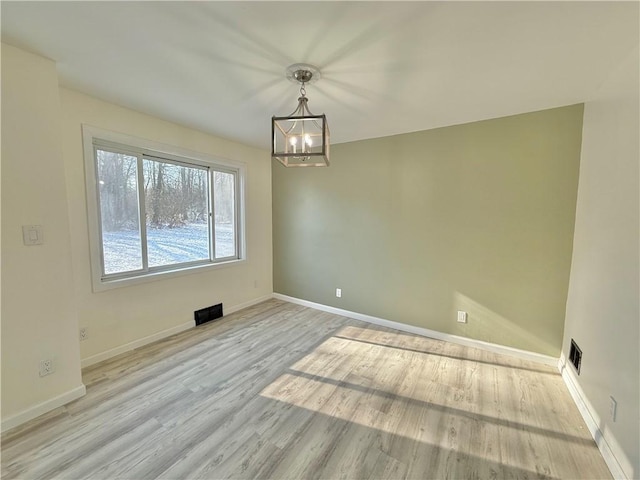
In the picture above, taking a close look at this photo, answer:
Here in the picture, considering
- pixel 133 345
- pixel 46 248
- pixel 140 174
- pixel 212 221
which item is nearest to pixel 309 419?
pixel 133 345

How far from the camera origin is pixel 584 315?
6.81 feet

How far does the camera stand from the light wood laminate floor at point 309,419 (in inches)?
60.9

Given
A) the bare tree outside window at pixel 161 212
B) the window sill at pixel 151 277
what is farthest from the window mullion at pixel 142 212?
the window sill at pixel 151 277

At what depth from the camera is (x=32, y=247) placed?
182 centimetres

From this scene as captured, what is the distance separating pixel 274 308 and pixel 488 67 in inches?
144

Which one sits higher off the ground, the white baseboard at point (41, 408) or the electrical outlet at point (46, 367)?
the electrical outlet at point (46, 367)

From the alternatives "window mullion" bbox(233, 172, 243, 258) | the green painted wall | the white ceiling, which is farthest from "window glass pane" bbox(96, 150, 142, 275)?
the green painted wall

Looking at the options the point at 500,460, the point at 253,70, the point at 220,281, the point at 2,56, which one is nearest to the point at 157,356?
the point at 220,281

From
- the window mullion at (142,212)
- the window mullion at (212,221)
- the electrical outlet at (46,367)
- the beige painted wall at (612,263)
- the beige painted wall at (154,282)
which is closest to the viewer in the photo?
the beige painted wall at (612,263)

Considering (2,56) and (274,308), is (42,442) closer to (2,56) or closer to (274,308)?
(2,56)

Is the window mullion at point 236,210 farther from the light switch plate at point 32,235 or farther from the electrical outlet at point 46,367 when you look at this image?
the electrical outlet at point 46,367

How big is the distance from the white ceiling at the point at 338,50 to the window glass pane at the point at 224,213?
51.2 inches

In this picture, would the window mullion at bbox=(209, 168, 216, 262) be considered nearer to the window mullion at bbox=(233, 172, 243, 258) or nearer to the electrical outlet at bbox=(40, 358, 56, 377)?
the window mullion at bbox=(233, 172, 243, 258)

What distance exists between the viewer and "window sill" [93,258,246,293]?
2559mm
